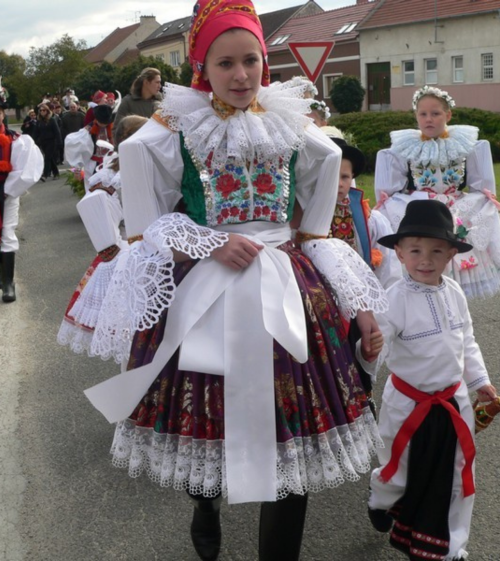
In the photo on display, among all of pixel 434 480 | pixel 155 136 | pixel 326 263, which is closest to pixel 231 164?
pixel 155 136

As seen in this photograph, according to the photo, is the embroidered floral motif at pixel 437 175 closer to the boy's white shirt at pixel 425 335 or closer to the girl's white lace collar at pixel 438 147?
the girl's white lace collar at pixel 438 147

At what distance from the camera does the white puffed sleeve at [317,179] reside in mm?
2695

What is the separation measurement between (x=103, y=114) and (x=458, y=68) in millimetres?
30251

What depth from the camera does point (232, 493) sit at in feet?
7.70

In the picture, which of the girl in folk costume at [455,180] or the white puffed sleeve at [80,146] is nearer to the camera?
the girl in folk costume at [455,180]

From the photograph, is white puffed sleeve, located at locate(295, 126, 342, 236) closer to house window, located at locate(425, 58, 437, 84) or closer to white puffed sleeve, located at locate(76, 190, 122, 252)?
white puffed sleeve, located at locate(76, 190, 122, 252)

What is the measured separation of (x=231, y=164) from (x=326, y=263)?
0.48 metres

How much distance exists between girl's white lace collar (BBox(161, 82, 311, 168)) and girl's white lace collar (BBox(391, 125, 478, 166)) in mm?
2942

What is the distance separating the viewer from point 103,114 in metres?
9.41

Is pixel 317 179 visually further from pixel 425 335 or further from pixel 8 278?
pixel 8 278

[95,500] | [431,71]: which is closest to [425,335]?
[95,500]

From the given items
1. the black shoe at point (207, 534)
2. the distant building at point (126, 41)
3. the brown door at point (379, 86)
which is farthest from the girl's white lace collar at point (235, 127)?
the distant building at point (126, 41)

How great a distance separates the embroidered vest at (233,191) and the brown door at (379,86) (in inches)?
1519

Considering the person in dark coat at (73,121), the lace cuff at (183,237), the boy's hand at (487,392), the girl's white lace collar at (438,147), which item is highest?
the lace cuff at (183,237)
